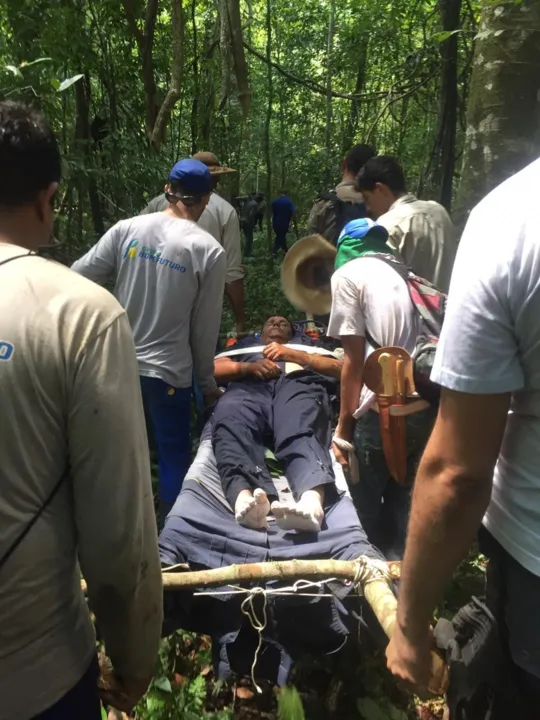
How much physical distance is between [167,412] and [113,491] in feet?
7.61

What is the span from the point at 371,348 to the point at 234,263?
2498 millimetres

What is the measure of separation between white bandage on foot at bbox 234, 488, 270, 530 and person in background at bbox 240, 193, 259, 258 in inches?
451

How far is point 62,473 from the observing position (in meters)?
1.26

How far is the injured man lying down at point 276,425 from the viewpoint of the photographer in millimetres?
2787

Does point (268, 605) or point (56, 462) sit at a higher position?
point (56, 462)

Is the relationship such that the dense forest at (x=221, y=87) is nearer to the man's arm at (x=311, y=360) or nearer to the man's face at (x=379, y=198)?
the man's face at (x=379, y=198)

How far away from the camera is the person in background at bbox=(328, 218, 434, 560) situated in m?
2.85

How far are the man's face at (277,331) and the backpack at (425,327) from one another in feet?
6.00

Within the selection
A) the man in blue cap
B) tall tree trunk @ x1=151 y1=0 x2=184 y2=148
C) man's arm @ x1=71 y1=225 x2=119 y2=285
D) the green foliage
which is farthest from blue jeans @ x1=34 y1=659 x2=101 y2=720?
tall tree trunk @ x1=151 y1=0 x2=184 y2=148

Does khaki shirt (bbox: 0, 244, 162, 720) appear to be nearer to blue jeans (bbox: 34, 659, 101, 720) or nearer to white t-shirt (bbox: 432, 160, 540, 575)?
blue jeans (bbox: 34, 659, 101, 720)

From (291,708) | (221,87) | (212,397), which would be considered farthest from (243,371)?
(221,87)

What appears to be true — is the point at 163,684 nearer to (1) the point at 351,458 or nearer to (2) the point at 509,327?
(1) the point at 351,458

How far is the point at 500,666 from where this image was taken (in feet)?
4.42

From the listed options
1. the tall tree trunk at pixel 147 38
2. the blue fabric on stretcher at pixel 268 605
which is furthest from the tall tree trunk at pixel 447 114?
the blue fabric on stretcher at pixel 268 605
